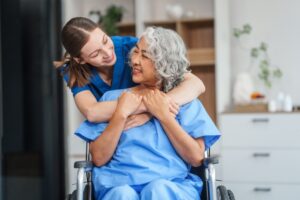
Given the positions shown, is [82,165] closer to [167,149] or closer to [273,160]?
[167,149]

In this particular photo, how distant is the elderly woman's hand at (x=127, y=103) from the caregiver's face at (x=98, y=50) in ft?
0.52

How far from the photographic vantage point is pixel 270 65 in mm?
3777

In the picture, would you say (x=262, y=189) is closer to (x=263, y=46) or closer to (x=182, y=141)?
(x=263, y=46)

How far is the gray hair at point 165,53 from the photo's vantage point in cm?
184

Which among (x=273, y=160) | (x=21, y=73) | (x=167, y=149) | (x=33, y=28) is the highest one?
(x=33, y=28)

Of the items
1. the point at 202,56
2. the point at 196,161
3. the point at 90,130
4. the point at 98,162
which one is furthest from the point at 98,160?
the point at 202,56

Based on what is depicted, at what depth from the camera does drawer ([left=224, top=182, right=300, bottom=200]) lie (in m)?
3.38

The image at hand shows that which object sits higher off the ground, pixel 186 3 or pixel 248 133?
pixel 186 3

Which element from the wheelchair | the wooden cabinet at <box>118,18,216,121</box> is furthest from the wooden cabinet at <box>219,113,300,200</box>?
the wheelchair

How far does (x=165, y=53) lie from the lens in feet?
6.04

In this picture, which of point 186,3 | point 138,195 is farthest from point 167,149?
point 186,3

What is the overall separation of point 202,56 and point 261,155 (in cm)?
78

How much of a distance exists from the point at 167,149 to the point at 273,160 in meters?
1.75

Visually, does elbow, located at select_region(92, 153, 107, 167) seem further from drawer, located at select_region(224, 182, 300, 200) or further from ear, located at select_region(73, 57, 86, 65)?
drawer, located at select_region(224, 182, 300, 200)
